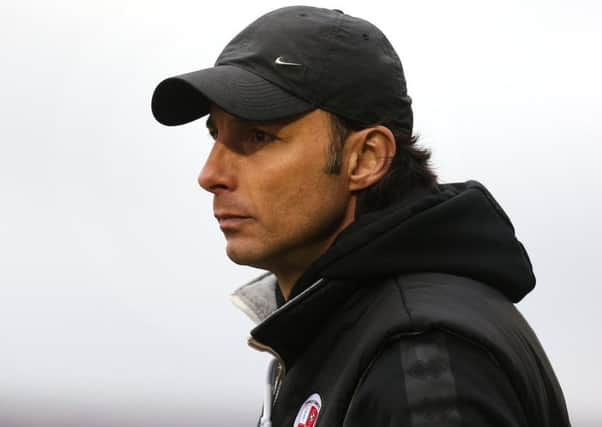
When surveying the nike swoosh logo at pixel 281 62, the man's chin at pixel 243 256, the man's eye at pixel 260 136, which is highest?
the nike swoosh logo at pixel 281 62

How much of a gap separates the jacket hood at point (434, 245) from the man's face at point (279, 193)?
0.12m

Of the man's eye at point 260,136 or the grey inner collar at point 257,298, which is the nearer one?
the man's eye at point 260,136

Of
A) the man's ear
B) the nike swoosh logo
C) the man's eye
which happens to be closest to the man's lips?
the man's eye

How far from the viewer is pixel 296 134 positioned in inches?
125

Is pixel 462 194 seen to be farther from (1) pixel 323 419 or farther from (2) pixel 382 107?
(1) pixel 323 419

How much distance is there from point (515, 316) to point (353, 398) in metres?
0.65

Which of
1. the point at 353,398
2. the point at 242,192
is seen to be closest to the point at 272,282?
the point at 242,192

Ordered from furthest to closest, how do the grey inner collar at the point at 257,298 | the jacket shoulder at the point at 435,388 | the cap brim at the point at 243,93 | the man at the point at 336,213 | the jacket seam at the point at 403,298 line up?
the grey inner collar at the point at 257,298 < the cap brim at the point at 243,93 < the man at the point at 336,213 < the jacket seam at the point at 403,298 < the jacket shoulder at the point at 435,388

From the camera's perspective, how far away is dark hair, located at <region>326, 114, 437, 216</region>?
125 inches

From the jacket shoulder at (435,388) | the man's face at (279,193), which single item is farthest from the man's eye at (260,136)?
the jacket shoulder at (435,388)

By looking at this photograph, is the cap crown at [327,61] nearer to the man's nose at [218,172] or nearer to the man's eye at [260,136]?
the man's eye at [260,136]

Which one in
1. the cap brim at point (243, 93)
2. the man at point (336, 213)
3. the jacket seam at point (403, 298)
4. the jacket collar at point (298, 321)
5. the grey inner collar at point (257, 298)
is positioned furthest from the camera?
the grey inner collar at point (257, 298)

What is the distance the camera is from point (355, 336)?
284cm

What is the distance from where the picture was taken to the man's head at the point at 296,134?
10.3 ft
